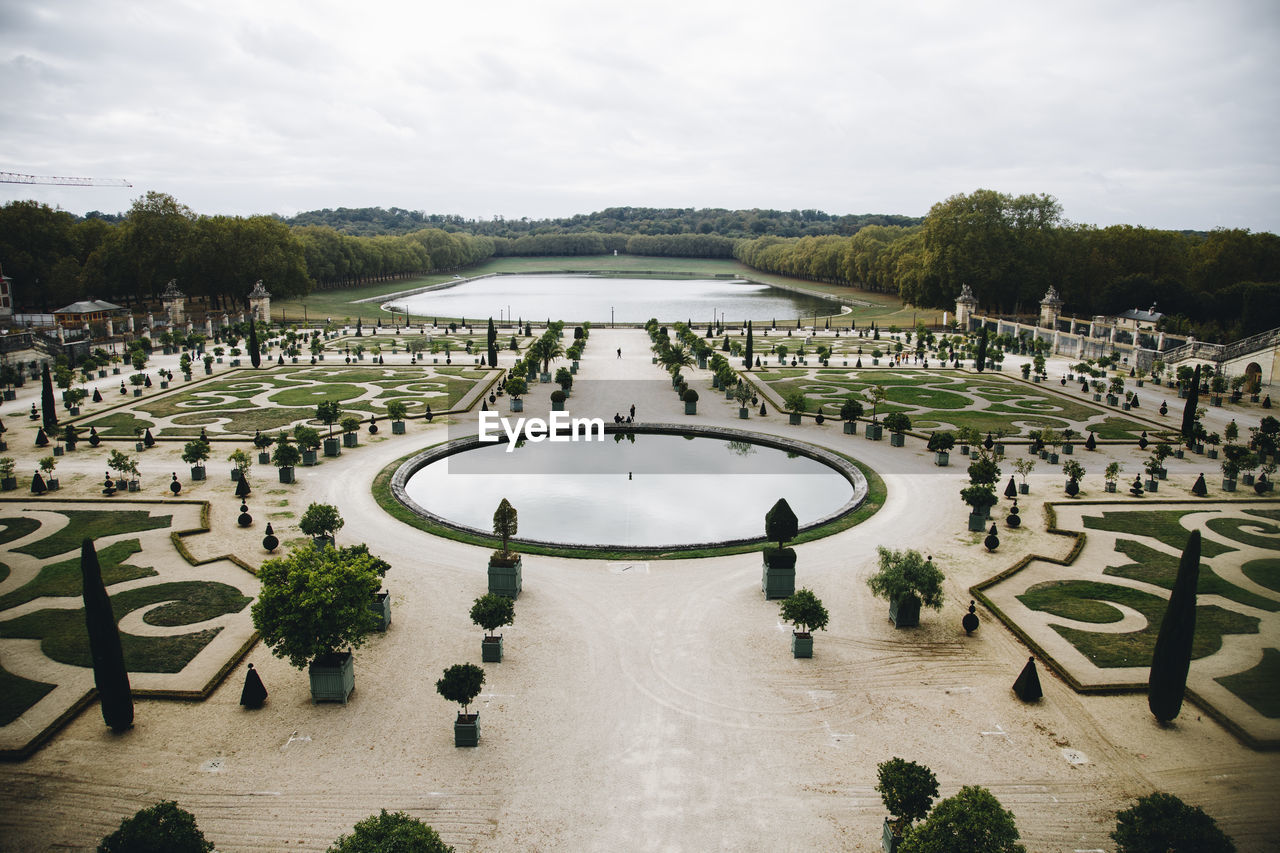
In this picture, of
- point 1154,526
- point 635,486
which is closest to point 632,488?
point 635,486

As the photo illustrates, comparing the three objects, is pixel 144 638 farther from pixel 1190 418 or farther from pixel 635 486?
pixel 1190 418

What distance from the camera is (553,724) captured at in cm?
1709

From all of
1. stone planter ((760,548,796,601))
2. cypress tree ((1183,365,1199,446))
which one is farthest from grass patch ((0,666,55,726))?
cypress tree ((1183,365,1199,446))

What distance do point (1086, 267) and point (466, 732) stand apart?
93691 mm

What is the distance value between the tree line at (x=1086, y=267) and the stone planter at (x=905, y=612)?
2532 inches

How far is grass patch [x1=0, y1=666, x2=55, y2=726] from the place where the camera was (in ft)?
55.9

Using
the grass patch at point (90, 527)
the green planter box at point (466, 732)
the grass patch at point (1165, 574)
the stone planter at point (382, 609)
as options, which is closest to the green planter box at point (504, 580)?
the stone planter at point (382, 609)

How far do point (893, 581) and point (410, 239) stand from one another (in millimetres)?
183668

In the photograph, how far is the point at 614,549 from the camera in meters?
26.8

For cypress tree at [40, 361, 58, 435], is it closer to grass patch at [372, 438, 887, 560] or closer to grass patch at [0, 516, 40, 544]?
grass patch at [0, 516, 40, 544]

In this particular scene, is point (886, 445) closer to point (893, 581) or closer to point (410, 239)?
point (893, 581)

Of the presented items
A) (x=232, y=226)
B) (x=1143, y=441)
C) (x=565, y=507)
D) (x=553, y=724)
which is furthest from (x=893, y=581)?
(x=232, y=226)

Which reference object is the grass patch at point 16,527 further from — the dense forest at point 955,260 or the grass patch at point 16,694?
the dense forest at point 955,260

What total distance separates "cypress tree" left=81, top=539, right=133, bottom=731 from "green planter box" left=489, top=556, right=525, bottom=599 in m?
9.35
